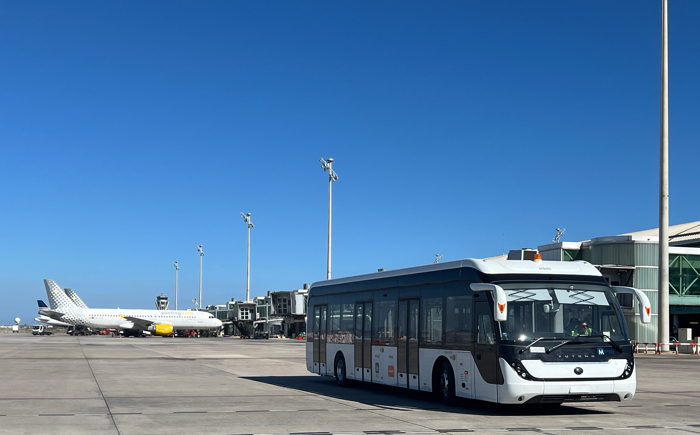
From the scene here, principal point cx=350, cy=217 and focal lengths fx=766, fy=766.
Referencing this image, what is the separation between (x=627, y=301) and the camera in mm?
15523

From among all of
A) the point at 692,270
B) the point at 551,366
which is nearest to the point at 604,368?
the point at 551,366

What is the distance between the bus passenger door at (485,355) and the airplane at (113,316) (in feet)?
286

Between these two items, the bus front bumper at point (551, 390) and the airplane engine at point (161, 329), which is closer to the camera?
the bus front bumper at point (551, 390)

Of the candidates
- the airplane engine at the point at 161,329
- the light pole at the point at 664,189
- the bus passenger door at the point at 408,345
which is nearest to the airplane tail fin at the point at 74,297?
the airplane engine at the point at 161,329

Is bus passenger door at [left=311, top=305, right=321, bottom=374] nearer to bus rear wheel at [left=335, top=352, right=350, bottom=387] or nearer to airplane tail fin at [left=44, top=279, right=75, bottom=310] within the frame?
bus rear wheel at [left=335, top=352, right=350, bottom=387]

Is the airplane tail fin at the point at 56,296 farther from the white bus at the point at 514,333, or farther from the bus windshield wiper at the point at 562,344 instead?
the bus windshield wiper at the point at 562,344

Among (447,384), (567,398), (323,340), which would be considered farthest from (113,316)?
(567,398)

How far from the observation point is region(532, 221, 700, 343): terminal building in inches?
1934

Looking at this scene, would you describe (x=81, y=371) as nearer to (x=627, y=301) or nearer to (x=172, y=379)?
(x=172, y=379)

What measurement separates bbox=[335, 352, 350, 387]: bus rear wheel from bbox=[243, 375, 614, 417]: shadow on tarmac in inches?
7.3

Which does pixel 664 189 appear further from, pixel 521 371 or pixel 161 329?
pixel 161 329

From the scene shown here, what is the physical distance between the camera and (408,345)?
56.4ft

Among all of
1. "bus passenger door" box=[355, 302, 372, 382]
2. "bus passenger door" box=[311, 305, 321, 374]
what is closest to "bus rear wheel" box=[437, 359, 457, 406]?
"bus passenger door" box=[355, 302, 372, 382]

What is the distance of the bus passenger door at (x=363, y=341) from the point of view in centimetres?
1920
